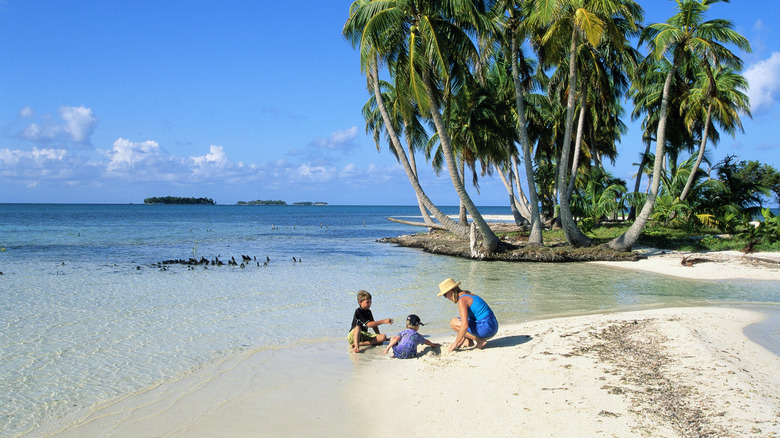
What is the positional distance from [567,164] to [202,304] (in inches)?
600

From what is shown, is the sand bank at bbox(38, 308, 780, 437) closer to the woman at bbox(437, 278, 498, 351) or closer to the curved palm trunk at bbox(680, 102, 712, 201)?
the woman at bbox(437, 278, 498, 351)

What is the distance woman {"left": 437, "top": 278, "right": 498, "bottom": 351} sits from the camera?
7387mm

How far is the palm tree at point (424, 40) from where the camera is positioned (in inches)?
698

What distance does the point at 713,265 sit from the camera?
1783 centimetres

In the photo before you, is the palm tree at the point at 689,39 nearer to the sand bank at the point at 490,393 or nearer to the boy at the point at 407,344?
the sand bank at the point at 490,393

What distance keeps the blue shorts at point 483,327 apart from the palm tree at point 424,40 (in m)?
11.4

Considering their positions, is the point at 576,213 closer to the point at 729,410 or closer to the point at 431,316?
the point at 431,316

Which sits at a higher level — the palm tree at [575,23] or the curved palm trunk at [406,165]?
the palm tree at [575,23]

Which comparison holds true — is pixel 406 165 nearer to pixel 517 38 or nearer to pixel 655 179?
pixel 517 38

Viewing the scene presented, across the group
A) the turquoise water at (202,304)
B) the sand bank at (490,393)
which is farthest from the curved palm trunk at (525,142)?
the sand bank at (490,393)

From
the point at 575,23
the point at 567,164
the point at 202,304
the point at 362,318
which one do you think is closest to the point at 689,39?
the point at 575,23

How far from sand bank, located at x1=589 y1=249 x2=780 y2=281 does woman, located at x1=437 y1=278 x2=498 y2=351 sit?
38.3 ft

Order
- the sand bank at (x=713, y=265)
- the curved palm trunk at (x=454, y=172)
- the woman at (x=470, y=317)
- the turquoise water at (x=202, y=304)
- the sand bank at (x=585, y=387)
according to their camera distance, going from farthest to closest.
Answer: the curved palm trunk at (x=454, y=172)
the sand bank at (x=713, y=265)
the woman at (x=470, y=317)
the turquoise water at (x=202, y=304)
the sand bank at (x=585, y=387)

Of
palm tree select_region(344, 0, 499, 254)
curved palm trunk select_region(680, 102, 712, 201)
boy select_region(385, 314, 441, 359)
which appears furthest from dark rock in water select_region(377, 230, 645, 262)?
boy select_region(385, 314, 441, 359)
